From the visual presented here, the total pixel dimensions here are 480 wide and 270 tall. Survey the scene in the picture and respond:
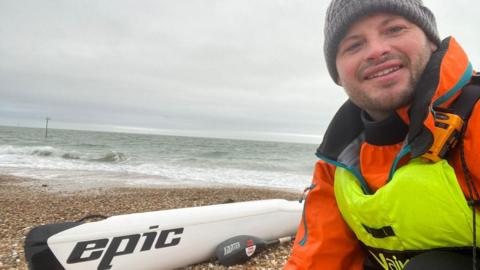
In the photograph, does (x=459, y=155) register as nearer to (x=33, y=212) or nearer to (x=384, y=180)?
(x=384, y=180)

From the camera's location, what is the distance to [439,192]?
3.71ft

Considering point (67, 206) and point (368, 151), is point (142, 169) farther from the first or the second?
point (368, 151)

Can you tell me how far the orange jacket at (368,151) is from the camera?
1.22m

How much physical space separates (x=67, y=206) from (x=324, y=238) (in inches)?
253

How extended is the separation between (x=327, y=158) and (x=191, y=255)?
2617mm

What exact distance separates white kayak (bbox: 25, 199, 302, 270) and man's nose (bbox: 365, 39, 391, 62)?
305cm

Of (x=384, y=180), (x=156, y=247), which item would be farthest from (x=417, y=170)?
(x=156, y=247)

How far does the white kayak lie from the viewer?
2973mm

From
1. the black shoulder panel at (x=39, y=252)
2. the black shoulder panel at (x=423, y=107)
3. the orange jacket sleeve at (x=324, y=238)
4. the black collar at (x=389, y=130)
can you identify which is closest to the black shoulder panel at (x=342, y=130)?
the orange jacket sleeve at (x=324, y=238)

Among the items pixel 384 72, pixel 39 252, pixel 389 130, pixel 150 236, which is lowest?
pixel 150 236

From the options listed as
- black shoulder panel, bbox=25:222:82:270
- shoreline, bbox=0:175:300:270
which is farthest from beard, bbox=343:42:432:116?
black shoulder panel, bbox=25:222:82:270

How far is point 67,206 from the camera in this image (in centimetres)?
652

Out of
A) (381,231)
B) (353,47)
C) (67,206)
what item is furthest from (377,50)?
(67,206)

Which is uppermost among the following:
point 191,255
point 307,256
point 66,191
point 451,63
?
point 451,63
